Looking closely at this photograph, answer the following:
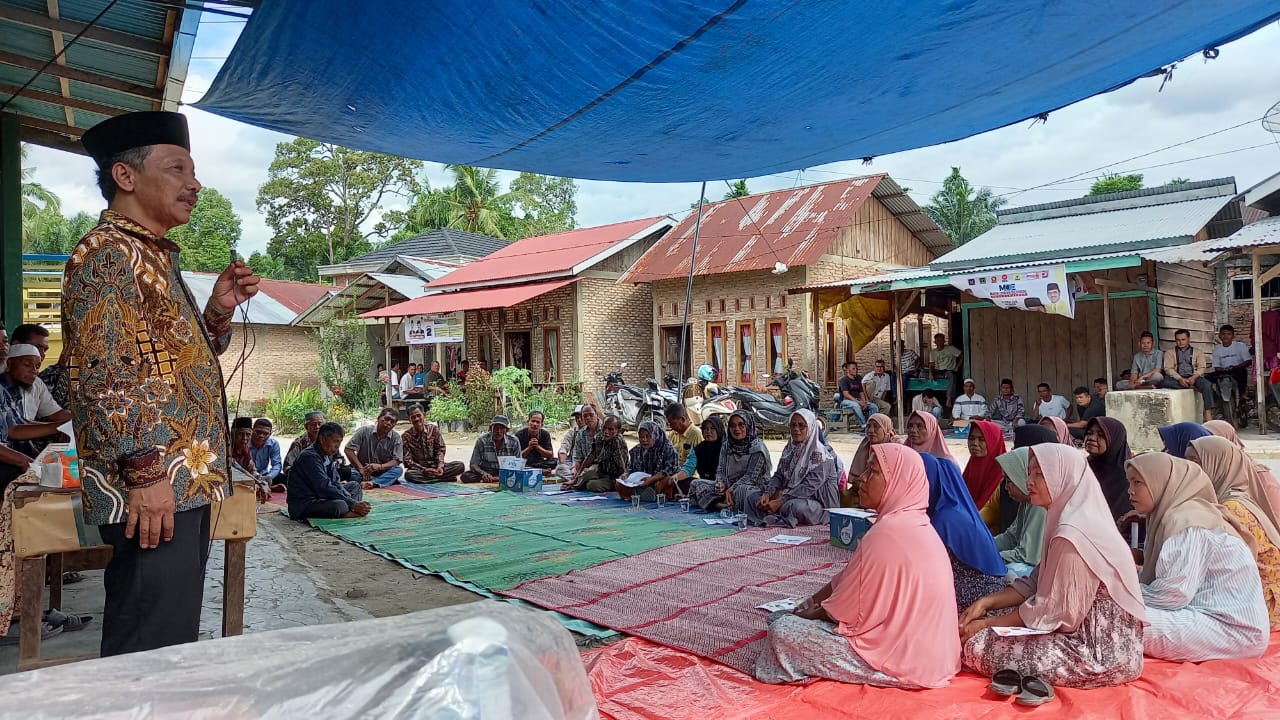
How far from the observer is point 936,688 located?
120 inches

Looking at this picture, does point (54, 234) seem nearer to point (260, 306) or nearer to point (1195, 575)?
point (260, 306)

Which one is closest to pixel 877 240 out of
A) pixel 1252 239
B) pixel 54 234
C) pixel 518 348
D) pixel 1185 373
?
pixel 1185 373

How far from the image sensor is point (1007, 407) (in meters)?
12.6

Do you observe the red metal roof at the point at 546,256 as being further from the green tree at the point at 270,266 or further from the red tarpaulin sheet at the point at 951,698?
the green tree at the point at 270,266

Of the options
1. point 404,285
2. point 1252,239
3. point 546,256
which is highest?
point 546,256

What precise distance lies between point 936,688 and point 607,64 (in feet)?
8.82

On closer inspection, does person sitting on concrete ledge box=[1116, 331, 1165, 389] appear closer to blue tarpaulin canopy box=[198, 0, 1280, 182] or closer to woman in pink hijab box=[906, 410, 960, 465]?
woman in pink hijab box=[906, 410, 960, 465]

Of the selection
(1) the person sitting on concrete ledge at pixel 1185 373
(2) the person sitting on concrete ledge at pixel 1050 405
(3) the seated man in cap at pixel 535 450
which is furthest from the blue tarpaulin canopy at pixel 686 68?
(2) the person sitting on concrete ledge at pixel 1050 405

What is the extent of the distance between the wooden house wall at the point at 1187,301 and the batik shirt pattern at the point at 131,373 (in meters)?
12.9

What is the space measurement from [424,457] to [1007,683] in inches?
310

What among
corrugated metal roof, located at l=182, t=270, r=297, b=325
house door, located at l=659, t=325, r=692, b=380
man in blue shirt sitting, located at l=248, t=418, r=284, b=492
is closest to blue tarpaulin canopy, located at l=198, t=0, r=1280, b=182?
man in blue shirt sitting, located at l=248, t=418, r=284, b=492

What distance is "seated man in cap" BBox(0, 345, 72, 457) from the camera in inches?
164

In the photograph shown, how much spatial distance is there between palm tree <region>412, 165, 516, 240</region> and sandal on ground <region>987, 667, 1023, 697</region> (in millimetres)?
29084

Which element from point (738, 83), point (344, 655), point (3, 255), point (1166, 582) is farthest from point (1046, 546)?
point (3, 255)
